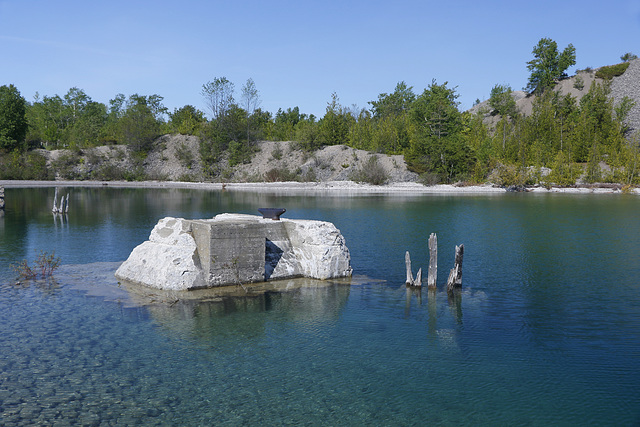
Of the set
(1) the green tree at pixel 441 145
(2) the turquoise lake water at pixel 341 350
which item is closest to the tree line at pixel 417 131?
(1) the green tree at pixel 441 145

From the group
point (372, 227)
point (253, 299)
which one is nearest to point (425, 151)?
point (372, 227)

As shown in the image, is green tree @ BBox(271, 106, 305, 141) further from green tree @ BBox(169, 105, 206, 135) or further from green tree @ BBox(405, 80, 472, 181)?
green tree @ BBox(405, 80, 472, 181)

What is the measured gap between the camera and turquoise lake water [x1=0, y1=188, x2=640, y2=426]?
28.7 feet

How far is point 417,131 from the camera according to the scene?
92.5m

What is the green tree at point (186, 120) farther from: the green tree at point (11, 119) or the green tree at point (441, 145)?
the green tree at point (441, 145)

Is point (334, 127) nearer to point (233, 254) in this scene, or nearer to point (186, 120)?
point (186, 120)

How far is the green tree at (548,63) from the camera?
141000mm

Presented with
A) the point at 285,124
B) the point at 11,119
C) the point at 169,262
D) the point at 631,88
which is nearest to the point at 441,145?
the point at 285,124

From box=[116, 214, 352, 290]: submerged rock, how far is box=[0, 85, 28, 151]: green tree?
8844cm

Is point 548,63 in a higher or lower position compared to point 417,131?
higher

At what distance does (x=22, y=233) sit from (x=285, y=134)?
94427 mm

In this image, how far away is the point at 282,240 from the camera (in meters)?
18.5

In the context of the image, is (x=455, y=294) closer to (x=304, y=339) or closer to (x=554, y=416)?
(x=304, y=339)

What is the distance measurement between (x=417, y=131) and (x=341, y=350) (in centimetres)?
8489
